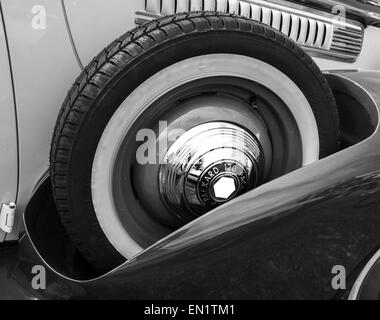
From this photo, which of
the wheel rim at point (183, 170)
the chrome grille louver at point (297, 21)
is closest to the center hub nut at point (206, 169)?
the wheel rim at point (183, 170)

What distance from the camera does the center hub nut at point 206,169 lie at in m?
1.06

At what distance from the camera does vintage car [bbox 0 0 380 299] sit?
98 cm

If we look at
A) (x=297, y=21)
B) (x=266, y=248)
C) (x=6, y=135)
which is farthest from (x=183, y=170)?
(x=297, y=21)

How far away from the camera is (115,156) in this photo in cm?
103

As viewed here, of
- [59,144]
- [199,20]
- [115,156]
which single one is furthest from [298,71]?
[59,144]

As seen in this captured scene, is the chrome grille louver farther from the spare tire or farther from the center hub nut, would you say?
the center hub nut

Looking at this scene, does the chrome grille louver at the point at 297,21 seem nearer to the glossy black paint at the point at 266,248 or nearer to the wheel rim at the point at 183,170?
the wheel rim at the point at 183,170

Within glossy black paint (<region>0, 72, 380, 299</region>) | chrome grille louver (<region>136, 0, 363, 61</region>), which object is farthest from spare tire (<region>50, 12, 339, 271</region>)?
chrome grille louver (<region>136, 0, 363, 61</region>)

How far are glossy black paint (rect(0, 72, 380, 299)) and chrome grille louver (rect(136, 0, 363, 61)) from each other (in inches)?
22.1

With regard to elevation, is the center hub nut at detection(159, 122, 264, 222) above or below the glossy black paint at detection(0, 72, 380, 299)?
above

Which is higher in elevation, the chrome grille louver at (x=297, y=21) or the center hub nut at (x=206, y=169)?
the chrome grille louver at (x=297, y=21)

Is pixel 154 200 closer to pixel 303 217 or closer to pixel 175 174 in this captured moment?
pixel 175 174

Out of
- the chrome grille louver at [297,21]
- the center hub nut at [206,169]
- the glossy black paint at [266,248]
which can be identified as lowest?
the glossy black paint at [266,248]

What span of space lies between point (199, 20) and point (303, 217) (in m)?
0.51
